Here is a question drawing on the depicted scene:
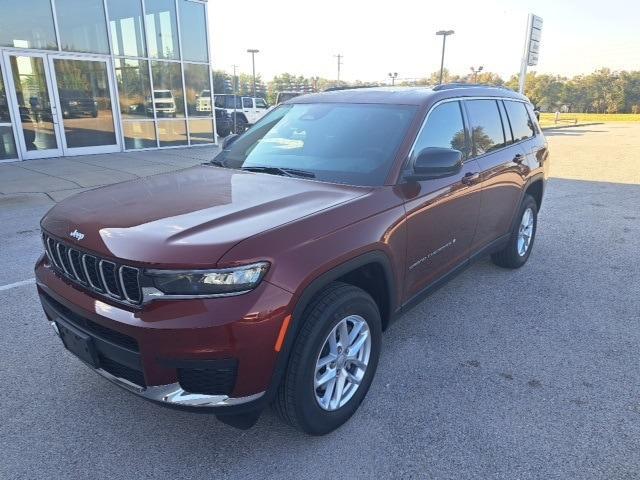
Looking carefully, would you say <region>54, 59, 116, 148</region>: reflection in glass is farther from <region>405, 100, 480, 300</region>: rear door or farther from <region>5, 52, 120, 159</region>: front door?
<region>405, 100, 480, 300</region>: rear door

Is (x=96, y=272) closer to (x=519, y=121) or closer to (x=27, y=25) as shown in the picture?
(x=519, y=121)

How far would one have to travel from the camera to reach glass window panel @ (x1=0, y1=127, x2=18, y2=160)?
470 inches

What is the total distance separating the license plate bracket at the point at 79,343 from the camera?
2355 millimetres

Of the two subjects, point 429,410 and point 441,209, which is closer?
point 429,410

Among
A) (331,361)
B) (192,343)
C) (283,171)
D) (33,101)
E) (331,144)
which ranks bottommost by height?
(331,361)

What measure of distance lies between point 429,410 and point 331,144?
1859mm

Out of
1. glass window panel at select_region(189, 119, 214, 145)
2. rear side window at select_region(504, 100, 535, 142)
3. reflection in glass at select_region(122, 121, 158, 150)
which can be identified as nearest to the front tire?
rear side window at select_region(504, 100, 535, 142)

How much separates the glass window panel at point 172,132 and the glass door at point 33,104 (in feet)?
10.9

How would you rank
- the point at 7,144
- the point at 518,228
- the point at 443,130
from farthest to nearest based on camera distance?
the point at 7,144 < the point at 518,228 < the point at 443,130

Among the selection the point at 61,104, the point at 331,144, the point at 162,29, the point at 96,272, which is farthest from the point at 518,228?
the point at 162,29

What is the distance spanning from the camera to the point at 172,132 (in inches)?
→ 625

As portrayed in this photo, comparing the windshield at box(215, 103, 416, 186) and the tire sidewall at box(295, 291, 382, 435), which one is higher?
the windshield at box(215, 103, 416, 186)

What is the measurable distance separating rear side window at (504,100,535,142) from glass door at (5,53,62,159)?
12101 millimetres

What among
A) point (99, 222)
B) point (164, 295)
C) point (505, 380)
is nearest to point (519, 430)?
point (505, 380)
